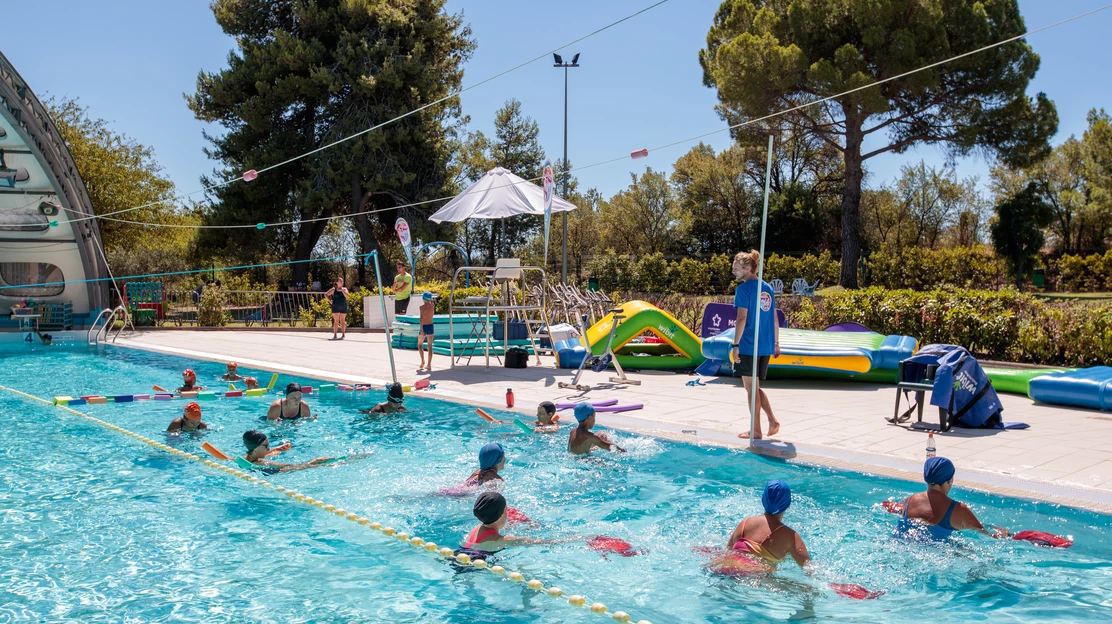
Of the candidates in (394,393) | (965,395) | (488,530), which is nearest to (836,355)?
(965,395)

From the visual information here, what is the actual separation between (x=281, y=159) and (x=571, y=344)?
69.1 feet

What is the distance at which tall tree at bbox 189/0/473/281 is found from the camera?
2927 cm

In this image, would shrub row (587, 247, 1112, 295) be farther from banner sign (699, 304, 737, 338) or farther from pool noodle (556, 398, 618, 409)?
pool noodle (556, 398, 618, 409)

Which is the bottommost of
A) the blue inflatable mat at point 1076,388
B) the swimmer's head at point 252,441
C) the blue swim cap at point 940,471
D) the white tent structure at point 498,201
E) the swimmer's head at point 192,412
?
the swimmer's head at point 252,441

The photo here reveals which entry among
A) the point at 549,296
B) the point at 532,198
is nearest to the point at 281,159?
the point at 549,296

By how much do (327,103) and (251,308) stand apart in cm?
934

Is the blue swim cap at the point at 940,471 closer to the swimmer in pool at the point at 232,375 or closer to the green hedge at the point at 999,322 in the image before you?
the green hedge at the point at 999,322

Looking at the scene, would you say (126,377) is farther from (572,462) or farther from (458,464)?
(572,462)

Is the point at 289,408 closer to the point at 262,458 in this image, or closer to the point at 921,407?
the point at 262,458

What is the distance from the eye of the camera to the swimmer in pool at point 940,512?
186 inches

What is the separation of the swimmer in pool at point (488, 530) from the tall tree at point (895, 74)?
85.0ft

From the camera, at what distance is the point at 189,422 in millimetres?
8641

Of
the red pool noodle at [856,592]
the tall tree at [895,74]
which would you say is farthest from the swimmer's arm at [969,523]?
the tall tree at [895,74]

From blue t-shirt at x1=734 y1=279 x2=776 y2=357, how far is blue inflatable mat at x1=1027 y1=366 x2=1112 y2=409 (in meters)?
3.84
